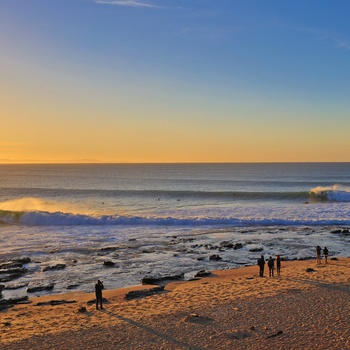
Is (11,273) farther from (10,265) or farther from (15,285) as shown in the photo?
(15,285)

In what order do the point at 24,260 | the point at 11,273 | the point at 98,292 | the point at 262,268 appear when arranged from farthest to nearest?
the point at 24,260 → the point at 11,273 → the point at 262,268 → the point at 98,292

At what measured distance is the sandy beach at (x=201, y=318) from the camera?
38.8 feet

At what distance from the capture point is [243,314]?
45.8 feet

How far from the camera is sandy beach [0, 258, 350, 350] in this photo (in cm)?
1182

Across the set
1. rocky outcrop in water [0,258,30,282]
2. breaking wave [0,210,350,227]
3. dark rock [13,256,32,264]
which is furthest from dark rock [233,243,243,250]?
rocky outcrop in water [0,258,30,282]

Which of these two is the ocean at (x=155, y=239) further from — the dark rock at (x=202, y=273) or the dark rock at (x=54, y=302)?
the dark rock at (x=54, y=302)

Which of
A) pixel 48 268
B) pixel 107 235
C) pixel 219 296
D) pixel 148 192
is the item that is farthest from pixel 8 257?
pixel 148 192

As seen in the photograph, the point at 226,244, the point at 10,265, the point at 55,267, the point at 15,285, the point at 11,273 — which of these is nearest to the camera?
the point at 15,285

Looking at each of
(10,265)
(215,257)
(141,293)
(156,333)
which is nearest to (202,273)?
(215,257)

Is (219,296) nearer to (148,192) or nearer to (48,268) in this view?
(48,268)

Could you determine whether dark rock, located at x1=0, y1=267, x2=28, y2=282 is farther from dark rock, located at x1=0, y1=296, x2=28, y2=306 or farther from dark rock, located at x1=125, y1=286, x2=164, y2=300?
dark rock, located at x1=125, y1=286, x2=164, y2=300

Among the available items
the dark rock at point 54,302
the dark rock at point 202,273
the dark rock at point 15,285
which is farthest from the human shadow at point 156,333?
the dark rock at point 202,273

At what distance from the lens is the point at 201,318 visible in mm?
13672

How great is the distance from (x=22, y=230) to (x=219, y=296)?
25.1m
